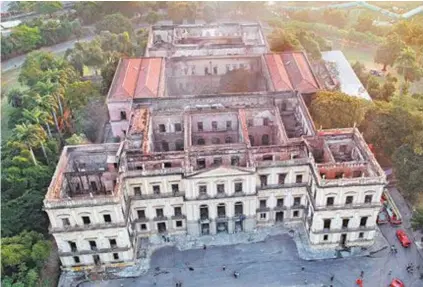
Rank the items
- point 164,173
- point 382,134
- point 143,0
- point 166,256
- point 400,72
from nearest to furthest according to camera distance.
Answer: point 164,173
point 166,256
point 382,134
point 400,72
point 143,0

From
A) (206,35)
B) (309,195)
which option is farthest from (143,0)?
(309,195)

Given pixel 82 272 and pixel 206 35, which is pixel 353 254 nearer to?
pixel 82 272

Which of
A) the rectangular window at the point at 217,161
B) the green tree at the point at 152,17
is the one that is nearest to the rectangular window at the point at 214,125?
the rectangular window at the point at 217,161

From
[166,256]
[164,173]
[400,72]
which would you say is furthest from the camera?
[400,72]

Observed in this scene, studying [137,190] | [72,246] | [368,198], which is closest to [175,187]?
[137,190]

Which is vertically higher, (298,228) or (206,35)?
(206,35)

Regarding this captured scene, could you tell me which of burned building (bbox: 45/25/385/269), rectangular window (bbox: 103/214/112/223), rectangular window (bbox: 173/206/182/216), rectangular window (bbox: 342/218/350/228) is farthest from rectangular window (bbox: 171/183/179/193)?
rectangular window (bbox: 342/218/350/228)
